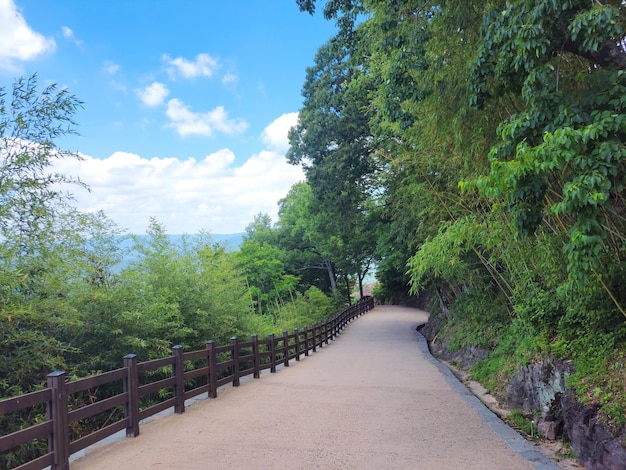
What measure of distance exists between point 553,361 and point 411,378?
12.1ft

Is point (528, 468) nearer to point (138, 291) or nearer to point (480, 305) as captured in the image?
point (138, 291)

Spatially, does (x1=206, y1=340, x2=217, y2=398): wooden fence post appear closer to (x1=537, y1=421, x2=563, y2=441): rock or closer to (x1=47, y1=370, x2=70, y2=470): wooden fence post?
(x1=47, y1=370, x2=70, y2=470): wooden fence post

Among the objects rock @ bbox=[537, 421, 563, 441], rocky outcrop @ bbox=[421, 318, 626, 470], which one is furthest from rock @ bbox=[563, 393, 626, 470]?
rock @ bbox=[537, 421, 563, 441]

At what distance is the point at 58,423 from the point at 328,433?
8.66ft

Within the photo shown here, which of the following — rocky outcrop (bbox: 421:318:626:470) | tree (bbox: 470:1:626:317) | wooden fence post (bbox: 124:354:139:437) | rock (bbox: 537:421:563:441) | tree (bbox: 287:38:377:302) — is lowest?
rock (bbox: 537:421:563:441)

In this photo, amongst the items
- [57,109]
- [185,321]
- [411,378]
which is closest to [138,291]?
[185,321]

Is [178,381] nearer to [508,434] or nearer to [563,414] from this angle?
[508,434]

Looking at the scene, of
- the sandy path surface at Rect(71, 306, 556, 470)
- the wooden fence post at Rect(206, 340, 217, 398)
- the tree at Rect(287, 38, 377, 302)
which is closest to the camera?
the sandy path surface at Rect(71, 306, 556, 470)

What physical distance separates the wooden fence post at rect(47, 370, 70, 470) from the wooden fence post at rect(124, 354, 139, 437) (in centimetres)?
88

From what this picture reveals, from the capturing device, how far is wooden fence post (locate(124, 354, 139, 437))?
4500mm

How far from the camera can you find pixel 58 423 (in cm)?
355

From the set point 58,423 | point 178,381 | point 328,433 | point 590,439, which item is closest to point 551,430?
point 590,439

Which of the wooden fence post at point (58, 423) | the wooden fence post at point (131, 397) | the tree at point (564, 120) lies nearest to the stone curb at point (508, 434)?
the tree at point (564, 120)

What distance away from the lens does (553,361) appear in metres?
5.11
